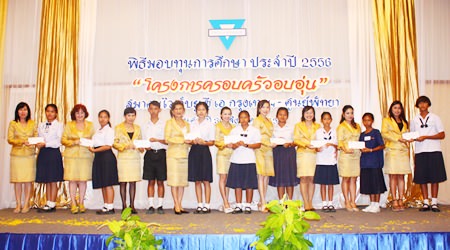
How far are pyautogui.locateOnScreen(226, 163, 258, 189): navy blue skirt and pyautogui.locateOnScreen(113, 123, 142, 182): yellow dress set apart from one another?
3.86 feet

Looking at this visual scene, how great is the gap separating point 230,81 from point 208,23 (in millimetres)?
957

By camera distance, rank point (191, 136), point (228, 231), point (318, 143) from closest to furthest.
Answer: point (228, 231) → point (191, 136) → point (318, 143)

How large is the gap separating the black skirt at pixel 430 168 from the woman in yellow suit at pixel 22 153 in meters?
4.97

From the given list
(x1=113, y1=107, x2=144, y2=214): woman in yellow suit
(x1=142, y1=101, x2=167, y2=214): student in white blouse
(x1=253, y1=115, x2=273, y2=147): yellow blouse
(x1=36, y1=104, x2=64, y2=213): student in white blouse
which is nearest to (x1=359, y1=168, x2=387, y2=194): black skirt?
(x1=253, y1=115, x2=273, y2=147): yellow blouse

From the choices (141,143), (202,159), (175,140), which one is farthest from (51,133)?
(202,159)

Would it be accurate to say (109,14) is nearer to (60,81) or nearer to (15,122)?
(60,81)

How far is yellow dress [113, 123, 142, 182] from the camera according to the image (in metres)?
5.60

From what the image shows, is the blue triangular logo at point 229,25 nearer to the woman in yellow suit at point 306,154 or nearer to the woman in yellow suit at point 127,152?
the woman in yellow suit at point 306,154

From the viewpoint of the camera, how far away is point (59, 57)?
22.4 feet

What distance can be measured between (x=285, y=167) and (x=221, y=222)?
1.39 meters

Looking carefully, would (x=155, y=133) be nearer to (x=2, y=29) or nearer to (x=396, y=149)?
(x=396, y=149)

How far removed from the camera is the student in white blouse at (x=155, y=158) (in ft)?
18.6

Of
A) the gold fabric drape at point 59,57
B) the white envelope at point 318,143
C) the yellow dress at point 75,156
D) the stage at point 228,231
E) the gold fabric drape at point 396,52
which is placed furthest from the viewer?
the gold fabric drape at point 59,57

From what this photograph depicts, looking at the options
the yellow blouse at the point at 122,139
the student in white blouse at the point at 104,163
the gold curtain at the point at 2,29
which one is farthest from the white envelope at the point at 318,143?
the gold curtain at the point at 2,29
